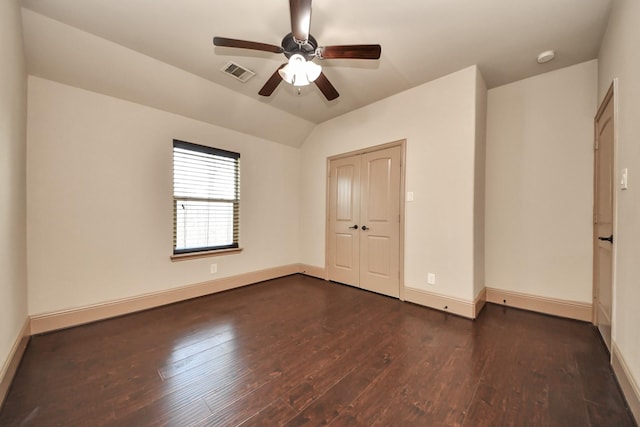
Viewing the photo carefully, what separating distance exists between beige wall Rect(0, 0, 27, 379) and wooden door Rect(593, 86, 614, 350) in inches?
172

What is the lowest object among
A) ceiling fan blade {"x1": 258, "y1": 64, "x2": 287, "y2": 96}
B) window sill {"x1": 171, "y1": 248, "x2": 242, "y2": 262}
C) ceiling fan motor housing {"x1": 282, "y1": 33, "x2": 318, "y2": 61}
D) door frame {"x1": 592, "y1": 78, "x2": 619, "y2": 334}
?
window sill {"x1": 171, "y1": 248, "x2": 242, "y2": 262}

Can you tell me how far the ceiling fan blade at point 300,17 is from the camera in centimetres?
146

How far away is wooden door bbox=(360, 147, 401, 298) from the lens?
3336 millimetres

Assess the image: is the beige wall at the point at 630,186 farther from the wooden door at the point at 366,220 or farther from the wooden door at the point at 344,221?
the wooden door at the point at 344,221

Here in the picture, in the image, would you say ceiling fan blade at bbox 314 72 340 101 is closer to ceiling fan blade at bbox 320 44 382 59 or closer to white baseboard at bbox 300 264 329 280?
ceiling fan blade at bbox 320 44 382 59

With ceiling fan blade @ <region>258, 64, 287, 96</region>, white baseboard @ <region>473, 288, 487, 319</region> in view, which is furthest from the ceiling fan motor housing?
white baseboard @ <region>473, 288, 487, 319</region>

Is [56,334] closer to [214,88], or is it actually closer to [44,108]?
[44,108]

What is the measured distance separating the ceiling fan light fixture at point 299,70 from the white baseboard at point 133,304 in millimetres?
2847

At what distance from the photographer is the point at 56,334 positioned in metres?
2.30

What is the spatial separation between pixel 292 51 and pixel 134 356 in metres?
2.72

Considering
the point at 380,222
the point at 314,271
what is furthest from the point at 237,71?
the point at 314,271

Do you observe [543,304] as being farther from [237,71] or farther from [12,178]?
[12,178]

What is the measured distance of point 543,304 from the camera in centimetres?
281

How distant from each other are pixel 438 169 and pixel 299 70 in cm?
198
